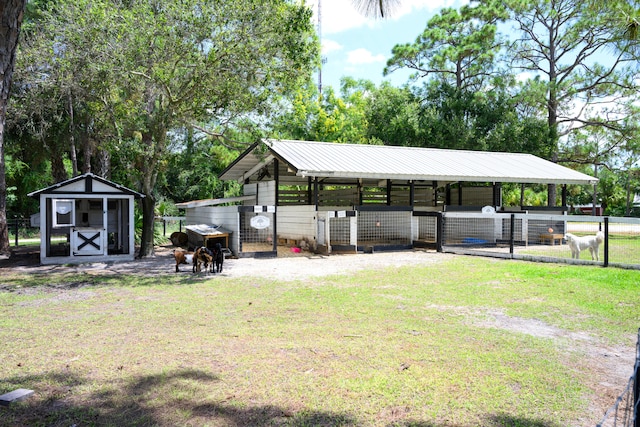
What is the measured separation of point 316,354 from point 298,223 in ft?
39.5

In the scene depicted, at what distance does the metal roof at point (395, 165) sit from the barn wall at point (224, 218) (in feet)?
7.42

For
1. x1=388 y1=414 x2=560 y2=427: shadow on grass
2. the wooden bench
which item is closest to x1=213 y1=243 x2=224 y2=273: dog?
x1=388 y1=414 x2=560 y2=427: shadow on grass

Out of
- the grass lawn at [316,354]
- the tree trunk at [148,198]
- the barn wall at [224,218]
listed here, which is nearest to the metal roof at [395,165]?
the barn wall at [224,218]

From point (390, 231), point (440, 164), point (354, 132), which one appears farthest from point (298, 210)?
point (354, 132)

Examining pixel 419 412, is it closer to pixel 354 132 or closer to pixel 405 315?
pixel 405 315

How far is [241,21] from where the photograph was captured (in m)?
11.2

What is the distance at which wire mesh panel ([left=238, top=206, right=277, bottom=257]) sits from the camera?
13852 mm

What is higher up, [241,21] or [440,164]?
[241,21]

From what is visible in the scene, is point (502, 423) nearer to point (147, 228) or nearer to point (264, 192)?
point (147, 228)

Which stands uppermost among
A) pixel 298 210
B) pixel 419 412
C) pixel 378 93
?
pixel 378 93

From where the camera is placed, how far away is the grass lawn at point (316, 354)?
340 centimetres

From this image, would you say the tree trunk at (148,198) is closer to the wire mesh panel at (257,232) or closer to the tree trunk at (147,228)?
the tree trunk at (147,228)

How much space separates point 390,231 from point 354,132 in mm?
19354

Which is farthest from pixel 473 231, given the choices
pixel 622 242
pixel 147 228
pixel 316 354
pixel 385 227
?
pixel 316 354
